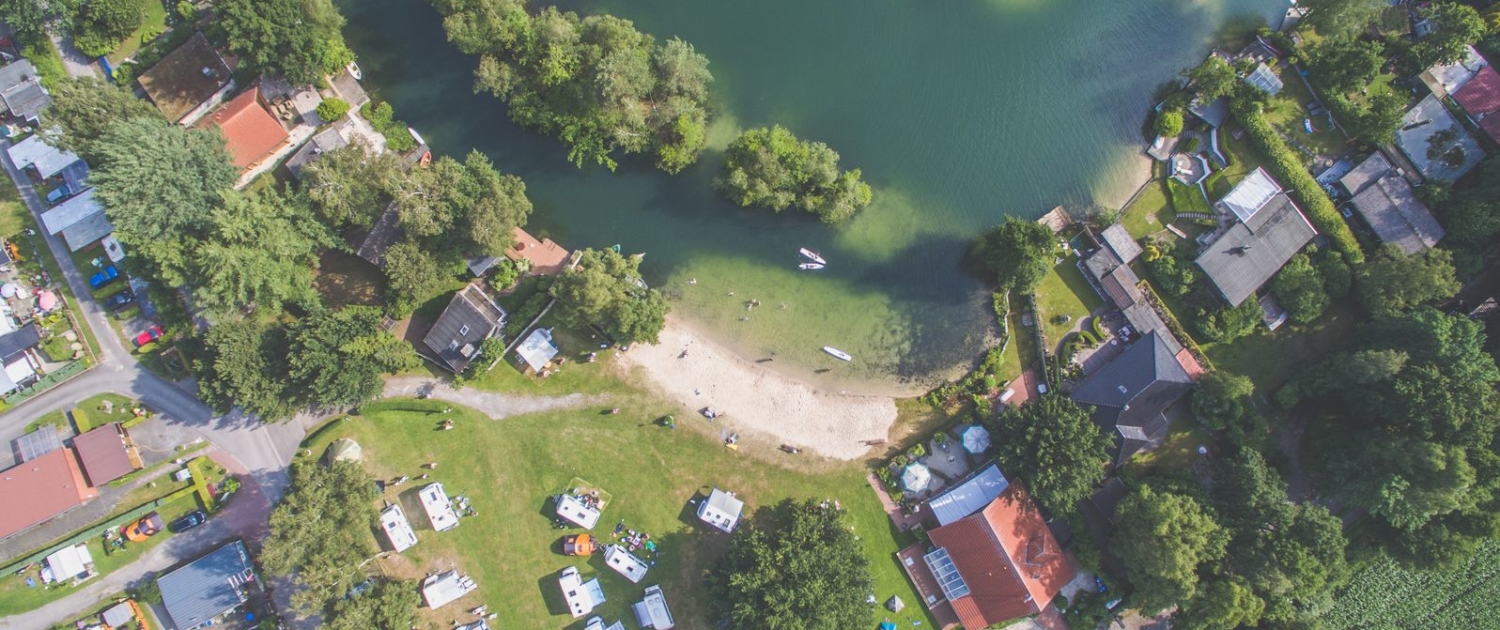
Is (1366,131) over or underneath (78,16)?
underneath

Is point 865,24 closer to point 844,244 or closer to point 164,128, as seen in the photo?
point 844,244

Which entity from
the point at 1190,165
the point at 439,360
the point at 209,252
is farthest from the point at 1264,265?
the point at 209,252

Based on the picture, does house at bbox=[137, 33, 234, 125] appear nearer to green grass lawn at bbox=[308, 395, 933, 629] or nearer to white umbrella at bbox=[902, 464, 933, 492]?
green grass lawn at bbox=[308, 395, 933, 629]

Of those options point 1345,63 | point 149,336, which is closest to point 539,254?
point 149,336

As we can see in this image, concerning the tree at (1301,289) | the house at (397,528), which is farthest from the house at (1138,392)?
the house at (397,528)

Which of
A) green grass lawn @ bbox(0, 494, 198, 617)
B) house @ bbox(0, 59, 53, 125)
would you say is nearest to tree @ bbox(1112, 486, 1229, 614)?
green grass lawn @ bbox(0, 494, 198, 617)

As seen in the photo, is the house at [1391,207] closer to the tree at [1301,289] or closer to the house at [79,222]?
the tree at [1301,289]

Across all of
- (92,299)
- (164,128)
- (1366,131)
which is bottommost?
(1366,131)
